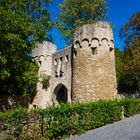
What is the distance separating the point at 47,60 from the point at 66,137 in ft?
47.3

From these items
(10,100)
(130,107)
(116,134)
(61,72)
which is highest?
(61,72)

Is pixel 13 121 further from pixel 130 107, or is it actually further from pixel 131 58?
pixel 131 58

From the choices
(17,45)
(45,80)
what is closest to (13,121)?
(17,45)

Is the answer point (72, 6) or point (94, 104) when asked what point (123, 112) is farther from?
point (72, 6)

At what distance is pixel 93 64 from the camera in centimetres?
2003

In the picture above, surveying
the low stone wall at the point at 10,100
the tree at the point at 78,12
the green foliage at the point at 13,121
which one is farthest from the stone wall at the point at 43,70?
the green foliage at the point at 13,121

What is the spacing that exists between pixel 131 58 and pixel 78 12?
982 centimetres

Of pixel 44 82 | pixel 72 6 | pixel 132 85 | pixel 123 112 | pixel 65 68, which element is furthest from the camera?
pixel 72 6

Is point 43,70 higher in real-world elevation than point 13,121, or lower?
higher

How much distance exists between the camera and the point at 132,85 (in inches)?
1288

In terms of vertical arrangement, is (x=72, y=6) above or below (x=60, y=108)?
above

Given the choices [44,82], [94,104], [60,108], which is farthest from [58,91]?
[60,108]

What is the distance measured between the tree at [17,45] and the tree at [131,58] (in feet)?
28.7

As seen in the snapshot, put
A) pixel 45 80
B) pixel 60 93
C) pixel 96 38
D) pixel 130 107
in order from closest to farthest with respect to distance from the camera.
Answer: pixel 130 107 < pixel 96 38 < pixel 45 80 < pixel 60 93
